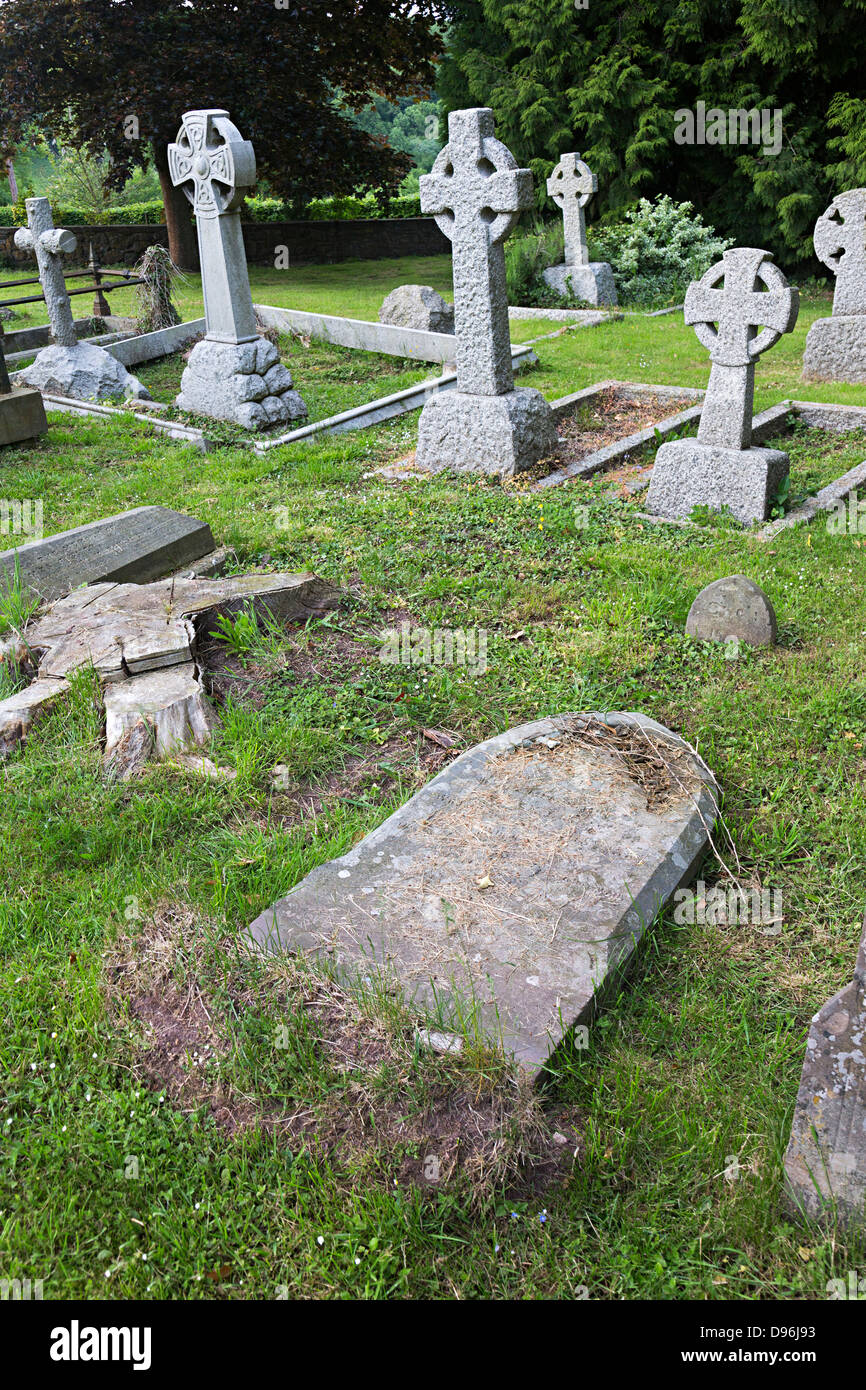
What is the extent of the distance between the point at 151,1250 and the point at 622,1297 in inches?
39.8

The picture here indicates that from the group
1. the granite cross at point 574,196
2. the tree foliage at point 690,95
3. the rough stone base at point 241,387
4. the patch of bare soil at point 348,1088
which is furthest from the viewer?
the tree foliage at point 690,95

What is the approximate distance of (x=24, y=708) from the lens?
13.4 ft

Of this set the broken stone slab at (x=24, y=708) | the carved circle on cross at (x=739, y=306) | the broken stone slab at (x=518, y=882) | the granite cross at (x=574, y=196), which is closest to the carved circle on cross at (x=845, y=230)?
the carved circle on cross at (x=739, y=306)

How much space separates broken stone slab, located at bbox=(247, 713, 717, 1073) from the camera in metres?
2.68

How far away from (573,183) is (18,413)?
9132mm

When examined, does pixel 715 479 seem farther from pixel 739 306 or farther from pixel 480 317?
pixel 480 317

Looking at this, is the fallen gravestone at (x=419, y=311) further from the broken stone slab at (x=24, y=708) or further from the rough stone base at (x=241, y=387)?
the broken stone slab at (x=24, y=708)

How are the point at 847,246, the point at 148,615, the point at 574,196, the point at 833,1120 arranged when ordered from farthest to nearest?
the point at 574,196, the point at 847,246, the point at 148,615, the point at 833,1120

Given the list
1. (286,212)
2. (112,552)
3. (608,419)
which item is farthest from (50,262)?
(286,212)

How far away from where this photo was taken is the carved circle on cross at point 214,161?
855 cm

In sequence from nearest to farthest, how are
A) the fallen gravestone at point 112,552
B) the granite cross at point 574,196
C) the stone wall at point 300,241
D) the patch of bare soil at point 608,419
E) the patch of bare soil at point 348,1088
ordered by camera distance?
the patch of bare soil at point 348,1088 → the fallen gravestone at point 112,552 → the patch of bare soil at point 608,419 → the granite cross at point 574,196 → the stone wall at point 300,241

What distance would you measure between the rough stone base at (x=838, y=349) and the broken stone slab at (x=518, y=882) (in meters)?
7.27

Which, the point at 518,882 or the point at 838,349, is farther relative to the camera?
the point at 838,349
